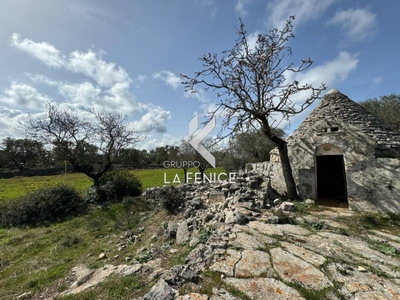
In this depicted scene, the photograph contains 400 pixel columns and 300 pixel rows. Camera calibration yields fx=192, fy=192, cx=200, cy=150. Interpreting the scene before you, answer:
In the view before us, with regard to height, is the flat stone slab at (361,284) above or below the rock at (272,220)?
below

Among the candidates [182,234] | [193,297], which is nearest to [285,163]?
[182,234]

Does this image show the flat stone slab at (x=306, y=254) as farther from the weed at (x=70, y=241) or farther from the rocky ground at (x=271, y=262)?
the weed at (x=70, y=241)

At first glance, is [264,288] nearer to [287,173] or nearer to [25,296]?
[25,296]

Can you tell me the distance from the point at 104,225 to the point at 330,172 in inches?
452

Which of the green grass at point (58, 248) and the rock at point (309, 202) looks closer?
the green grass at point (58, 248)

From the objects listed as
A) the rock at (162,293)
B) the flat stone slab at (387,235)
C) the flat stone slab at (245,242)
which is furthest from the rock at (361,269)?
the rock at (162,293)

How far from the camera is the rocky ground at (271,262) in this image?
2430 mm

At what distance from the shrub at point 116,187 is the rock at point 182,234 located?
726cm

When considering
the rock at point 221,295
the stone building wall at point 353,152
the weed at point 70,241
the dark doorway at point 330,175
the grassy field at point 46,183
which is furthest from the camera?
the grassy field at point 46,183

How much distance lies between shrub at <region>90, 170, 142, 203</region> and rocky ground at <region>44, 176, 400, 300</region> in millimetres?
6814

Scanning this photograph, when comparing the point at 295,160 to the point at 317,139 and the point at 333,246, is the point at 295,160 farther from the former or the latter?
the point at 333,246

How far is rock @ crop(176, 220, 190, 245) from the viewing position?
5.23 meters

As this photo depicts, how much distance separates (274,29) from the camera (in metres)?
7.63

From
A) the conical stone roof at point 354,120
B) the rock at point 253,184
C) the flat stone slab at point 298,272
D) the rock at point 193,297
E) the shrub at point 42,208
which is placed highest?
the conical stone roof at point 354,120
